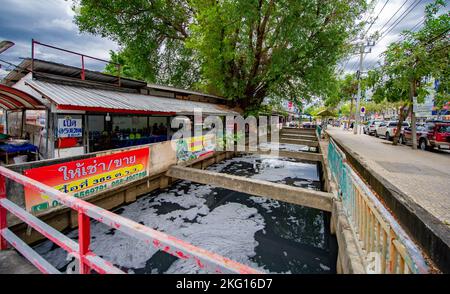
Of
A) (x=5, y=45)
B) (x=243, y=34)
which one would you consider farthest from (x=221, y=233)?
(x=243, y=34)

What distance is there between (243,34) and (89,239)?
13476 mm

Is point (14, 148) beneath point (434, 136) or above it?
beneath

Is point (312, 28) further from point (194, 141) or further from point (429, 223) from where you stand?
point (429, 223)

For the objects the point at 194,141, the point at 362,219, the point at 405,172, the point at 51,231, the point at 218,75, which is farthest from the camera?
the point at 218,75

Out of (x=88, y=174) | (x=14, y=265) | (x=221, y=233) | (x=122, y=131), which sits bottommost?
(x=221, y=233)

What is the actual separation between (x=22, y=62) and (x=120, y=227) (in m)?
8.90

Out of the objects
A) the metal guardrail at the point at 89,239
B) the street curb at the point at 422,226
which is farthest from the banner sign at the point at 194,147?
the street curb at the point at 422,226

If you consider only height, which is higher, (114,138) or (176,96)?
(176,96)

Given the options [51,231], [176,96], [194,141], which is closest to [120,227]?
[51,231]

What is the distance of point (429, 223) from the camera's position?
3.24 m

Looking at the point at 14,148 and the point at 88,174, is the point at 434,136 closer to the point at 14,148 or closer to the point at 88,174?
the point at 88,174

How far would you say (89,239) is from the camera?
6.31 feet

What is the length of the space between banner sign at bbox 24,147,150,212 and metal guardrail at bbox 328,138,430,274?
5993 mm

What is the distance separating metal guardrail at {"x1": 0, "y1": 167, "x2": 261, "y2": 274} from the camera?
1318 mm
